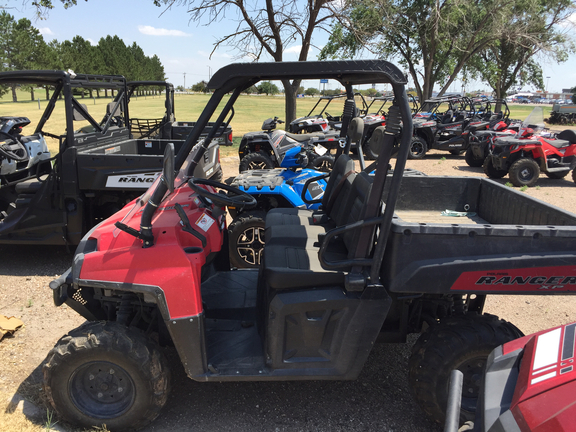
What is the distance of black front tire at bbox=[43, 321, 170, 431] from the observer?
2.64 metres

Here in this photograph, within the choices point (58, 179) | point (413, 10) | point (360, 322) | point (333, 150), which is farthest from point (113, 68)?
point (360, 322)

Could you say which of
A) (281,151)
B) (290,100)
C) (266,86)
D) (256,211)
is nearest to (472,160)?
(290,100)

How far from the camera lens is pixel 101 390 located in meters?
2.76

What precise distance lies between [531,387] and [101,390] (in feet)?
7.67

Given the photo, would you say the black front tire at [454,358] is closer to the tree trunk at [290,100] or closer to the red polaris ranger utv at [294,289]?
the red polaris ranger utv at [294,289]

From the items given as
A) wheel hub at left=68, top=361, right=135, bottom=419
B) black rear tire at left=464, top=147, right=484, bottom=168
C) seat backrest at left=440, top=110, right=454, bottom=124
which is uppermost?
seat backrest at left=440, top=110, right=454, bottom=124

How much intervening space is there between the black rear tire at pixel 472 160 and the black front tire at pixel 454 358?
11.4 meters

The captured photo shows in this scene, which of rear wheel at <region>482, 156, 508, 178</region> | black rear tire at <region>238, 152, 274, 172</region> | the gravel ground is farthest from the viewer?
rear wheel at <region>482, 156, 508, 178</region>

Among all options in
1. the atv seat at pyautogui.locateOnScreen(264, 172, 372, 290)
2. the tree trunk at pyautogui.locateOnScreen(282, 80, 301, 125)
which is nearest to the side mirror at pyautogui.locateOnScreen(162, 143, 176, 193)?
the atv seat at pyautogui.locateOnScreen(264, 172, 372, 290)

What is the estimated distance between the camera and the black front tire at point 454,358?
2.71 m

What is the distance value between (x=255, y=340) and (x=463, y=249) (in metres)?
1.43

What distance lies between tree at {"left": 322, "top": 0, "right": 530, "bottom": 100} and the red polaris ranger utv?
16.5 meters

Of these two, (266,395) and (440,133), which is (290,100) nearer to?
(440,133)

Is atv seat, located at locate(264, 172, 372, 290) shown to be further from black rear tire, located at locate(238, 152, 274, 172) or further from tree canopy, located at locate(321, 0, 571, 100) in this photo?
tree canopy, located at locate(321, 0, 571, 100)
